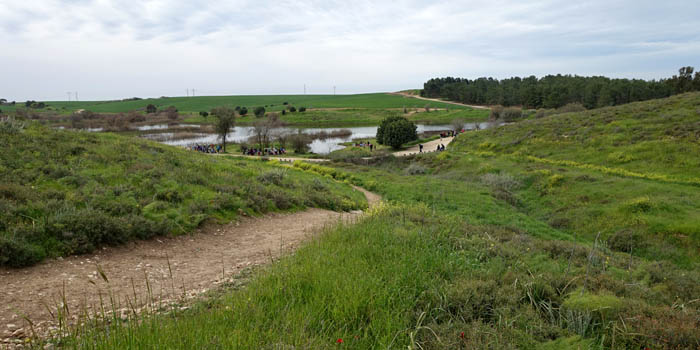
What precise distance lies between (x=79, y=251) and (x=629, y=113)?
45760 millimetres

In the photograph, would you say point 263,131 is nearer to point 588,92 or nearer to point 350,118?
point 350,118

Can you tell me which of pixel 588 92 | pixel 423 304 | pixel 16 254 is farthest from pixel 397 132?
pixel 588 92

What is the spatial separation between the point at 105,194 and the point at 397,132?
4442 centimetres

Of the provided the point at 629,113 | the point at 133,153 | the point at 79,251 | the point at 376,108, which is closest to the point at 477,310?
the point at 79,251

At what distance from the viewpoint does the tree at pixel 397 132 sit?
50.9 meters

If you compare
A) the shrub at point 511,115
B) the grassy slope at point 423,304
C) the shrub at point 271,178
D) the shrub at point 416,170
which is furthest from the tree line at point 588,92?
the grassy slope at point 423,304

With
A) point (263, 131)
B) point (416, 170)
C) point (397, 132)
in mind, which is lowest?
point (416, 170)

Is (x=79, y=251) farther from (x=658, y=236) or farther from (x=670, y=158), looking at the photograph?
(x=670, y=158)

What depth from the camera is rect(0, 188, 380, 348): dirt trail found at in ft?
14.4

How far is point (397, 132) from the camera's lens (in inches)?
2000

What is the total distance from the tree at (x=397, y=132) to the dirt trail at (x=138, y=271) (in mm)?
42889

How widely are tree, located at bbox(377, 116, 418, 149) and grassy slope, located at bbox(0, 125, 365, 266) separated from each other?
36.3 m

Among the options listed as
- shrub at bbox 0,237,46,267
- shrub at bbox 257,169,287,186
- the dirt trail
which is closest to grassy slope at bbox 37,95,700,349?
the dirt trail

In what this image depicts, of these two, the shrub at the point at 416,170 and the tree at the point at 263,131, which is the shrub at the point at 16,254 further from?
the tree at the point at 263,131
